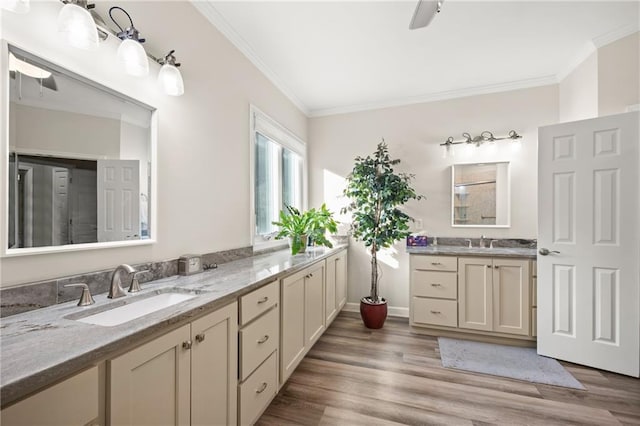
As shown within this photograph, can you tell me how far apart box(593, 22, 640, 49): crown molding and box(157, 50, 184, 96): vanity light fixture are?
337 centimetres

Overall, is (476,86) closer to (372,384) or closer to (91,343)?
(372,384)

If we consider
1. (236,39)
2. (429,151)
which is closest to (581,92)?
(429,151)

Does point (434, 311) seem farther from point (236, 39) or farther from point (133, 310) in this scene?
point (236, 39)

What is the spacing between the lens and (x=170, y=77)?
5.11 feet

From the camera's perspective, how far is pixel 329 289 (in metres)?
2.88

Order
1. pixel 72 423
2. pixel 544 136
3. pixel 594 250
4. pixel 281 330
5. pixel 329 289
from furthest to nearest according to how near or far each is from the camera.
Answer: pixel 329 289, pixel 544 136, pixel 594 250, pixel 281 330, pixel 72 423

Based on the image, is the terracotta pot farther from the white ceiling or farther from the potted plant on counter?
the white ceiling

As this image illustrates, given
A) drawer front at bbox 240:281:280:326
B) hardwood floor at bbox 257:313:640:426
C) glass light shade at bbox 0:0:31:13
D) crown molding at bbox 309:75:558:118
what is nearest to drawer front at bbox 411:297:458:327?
hardwood floor at bbox 257:313:640:426

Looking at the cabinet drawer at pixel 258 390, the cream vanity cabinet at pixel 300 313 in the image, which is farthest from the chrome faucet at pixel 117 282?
the cream vanity cabinet at pixel 300 313

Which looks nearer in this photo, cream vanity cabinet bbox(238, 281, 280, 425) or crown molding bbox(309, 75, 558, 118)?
cream vanity cabinet bbox(238, 281, 280, 425)

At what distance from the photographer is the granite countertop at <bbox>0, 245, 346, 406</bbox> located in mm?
622

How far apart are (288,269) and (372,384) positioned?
42.9 inches

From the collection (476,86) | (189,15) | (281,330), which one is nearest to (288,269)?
(281,330)

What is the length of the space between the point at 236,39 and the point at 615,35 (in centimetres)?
317
